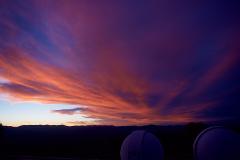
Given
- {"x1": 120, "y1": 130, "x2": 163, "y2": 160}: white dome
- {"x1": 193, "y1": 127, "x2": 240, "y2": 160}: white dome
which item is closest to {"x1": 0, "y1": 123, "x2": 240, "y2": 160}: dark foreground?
{"x1": 120, "y1": 130, "x2": 163, "y2": 160}: white dome

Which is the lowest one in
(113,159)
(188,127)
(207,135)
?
(113,159)

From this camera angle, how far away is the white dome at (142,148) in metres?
18.0

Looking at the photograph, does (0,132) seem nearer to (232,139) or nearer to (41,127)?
(232,139)

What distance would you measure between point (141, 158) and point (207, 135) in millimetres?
4842

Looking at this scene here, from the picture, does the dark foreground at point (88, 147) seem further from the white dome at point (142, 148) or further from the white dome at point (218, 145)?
the white dome at point (218, 145)

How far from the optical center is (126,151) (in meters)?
18.8

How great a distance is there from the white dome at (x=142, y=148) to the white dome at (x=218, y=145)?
10.3 feet

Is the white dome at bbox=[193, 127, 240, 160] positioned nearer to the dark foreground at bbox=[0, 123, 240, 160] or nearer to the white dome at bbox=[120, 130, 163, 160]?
the white dome at bbox=[120, 130, 163, 160]

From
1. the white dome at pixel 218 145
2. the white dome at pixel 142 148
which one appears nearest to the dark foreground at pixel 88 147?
the white dome at pixel 142 148

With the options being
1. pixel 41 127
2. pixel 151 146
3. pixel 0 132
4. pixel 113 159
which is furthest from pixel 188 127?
pixel 41 127

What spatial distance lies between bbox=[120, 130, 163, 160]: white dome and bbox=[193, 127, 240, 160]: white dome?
10.3ft

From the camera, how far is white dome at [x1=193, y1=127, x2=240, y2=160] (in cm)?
1441

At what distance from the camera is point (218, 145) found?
15141mm

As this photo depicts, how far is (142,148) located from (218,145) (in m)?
5.34
